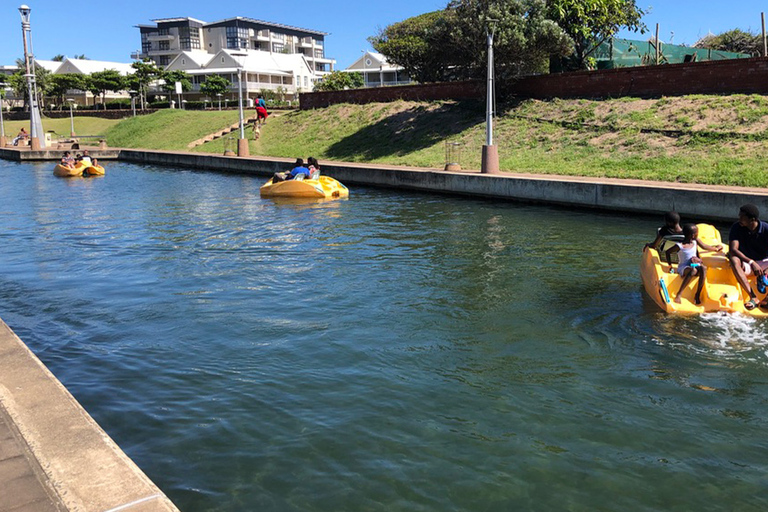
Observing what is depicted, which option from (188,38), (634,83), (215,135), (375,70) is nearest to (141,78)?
(375,70)

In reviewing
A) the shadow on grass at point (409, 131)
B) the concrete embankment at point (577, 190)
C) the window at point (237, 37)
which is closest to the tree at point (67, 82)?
the window at point (237, 37)

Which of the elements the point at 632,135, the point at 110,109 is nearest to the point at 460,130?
the point at 632,135

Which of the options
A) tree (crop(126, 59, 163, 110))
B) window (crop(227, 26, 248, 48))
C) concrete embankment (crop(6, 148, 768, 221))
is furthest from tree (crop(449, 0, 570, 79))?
window (crop(227, 26, 248, 48))

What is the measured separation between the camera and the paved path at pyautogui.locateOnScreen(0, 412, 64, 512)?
145 inches

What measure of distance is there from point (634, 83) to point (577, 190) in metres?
11.1

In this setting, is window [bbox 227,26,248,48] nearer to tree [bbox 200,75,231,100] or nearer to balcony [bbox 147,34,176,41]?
balcony [bbox 147,34,176,41]

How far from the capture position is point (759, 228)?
825cm

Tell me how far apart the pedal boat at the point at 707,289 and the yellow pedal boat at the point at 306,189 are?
12664 mm

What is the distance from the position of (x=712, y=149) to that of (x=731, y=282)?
13.2 m

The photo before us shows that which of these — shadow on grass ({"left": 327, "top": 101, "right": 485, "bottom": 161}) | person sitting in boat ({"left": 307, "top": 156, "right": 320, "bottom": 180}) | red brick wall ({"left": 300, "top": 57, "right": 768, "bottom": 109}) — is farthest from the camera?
shadow on grass ({"left": 327, "top": 101, "right": 485, "bottom": 161})

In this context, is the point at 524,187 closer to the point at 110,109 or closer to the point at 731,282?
the point at 731,282

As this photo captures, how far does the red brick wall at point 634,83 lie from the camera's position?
23.9 m

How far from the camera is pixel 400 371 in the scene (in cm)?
690

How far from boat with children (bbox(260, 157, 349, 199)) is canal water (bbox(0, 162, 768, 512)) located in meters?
6.35
